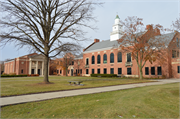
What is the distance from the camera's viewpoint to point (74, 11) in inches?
640

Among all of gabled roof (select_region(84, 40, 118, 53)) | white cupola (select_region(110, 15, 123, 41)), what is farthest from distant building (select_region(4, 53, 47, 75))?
white cupola (select_region(110, 15, 123, 41))

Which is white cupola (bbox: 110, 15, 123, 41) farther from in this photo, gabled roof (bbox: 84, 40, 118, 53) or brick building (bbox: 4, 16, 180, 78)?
gabled roof (bbox: 84, 40, 118, 53)

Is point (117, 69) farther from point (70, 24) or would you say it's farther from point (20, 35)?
point (20, 35)

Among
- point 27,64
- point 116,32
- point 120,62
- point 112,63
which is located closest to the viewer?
point 120,62

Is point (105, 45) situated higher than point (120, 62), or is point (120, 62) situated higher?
point (105, 45)

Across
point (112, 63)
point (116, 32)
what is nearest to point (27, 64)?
point (112, 63)

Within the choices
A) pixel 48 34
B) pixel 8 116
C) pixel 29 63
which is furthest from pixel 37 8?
pixel 29 63

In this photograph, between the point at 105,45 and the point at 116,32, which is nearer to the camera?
the point at 105,45

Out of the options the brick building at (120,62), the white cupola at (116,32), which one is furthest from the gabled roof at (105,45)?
the white cupola at (116,32)

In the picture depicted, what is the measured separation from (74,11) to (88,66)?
34474 mm

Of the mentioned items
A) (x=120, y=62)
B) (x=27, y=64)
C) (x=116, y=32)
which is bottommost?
(x=120, y=62)

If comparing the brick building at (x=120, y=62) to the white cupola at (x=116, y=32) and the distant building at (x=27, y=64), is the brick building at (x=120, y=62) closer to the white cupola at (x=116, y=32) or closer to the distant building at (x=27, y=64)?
the white cupola at (x=116, y=32)

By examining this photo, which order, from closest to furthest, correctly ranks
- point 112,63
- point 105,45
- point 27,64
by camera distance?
point 112,63
point 105,45
point 27,64

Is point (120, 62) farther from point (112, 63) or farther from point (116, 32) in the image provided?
point (116, 32)
